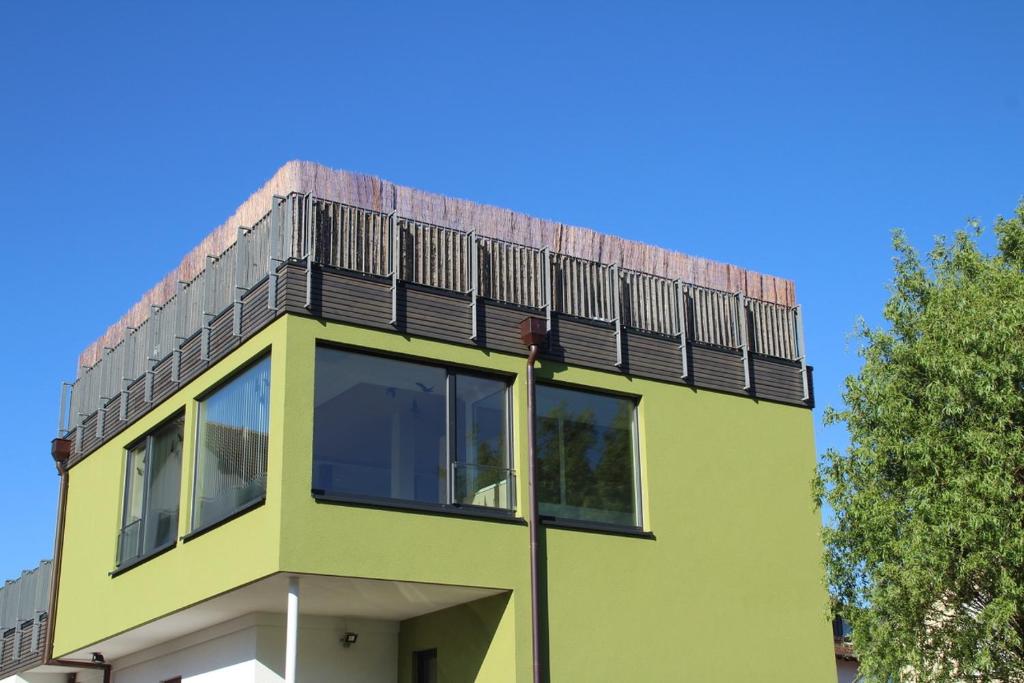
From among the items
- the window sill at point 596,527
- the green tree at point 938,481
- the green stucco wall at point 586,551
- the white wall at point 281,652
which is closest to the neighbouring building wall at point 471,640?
the green stucco wall at point 586,551

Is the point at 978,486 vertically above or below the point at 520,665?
above

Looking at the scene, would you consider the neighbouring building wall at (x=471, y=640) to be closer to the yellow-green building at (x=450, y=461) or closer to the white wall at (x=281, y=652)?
the yellow-green building at (x=450, y=461)

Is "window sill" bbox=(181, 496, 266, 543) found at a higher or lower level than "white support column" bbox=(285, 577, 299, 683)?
higher

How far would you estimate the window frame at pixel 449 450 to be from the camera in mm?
14203

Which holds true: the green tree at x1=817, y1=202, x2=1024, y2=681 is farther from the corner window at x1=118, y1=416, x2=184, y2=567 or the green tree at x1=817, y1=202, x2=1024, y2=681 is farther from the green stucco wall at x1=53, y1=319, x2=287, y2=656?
the corner window at x1=118, y1=416, x2=184, y2=567

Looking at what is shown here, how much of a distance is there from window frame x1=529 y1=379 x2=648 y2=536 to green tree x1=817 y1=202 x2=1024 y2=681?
2.72 metres

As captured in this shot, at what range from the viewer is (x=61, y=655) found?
64.7 ft

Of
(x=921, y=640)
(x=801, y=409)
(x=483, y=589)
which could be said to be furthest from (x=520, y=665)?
(x=801, y=409)

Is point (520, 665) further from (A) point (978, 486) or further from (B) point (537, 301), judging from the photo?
(A) point (978, 486)

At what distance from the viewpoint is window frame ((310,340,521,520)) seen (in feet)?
46.6

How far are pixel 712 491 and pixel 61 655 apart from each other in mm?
10830

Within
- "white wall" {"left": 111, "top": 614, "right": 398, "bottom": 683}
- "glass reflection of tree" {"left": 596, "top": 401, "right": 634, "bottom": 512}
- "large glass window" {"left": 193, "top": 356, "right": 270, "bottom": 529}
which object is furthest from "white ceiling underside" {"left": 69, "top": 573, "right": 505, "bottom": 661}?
"glass reflection of tree" {"left": 596, "top": 401, "right": 634, "bottom": 512}

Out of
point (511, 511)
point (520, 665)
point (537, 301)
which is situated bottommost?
point (520, 665)

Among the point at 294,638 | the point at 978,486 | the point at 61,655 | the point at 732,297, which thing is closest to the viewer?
the point at 294,638
